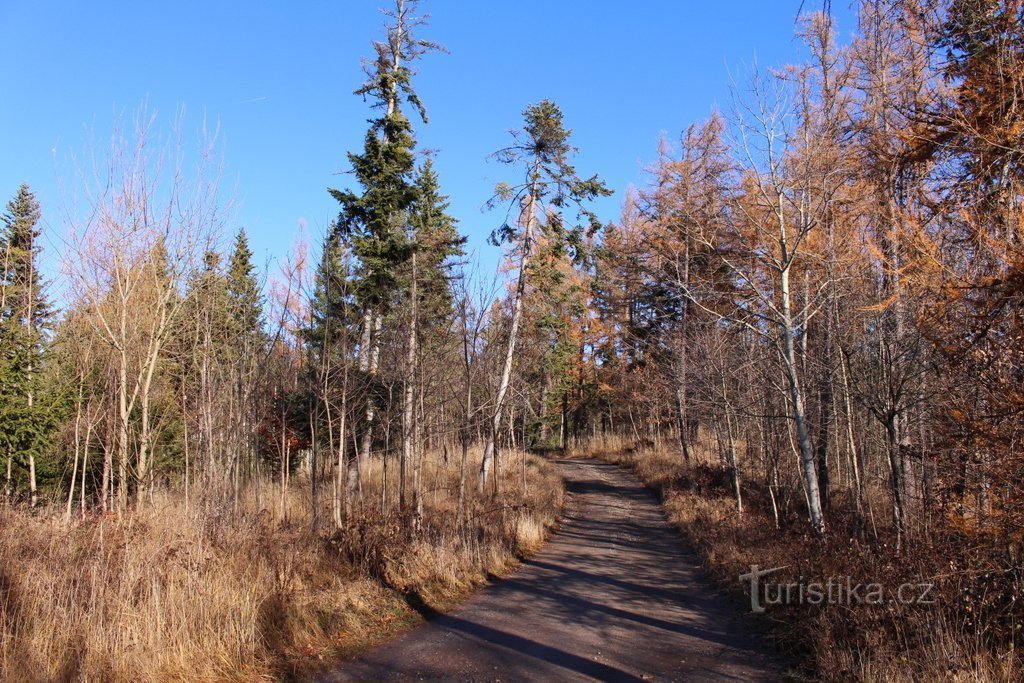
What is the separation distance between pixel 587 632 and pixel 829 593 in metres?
2.61

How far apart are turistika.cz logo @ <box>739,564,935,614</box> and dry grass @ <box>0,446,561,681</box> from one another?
3951 millimetres

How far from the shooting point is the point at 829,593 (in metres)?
6.41

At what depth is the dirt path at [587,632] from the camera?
562 cm

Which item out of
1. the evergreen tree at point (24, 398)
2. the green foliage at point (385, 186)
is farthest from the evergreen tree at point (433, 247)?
the evergreen tree at point (24, 398)

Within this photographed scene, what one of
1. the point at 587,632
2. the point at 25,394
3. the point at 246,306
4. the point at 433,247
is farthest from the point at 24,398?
the point at 587,632

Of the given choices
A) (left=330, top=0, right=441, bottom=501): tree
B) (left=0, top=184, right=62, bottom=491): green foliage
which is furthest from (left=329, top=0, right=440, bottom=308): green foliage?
(left=0, top=184, right=62, bottom=491): green foliage

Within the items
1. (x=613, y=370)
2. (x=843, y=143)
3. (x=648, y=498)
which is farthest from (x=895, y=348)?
(x=613, y=370)

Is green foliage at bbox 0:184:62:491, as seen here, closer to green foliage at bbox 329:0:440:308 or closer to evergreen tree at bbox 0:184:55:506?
evergreen tree at bbox 0:184:55:506

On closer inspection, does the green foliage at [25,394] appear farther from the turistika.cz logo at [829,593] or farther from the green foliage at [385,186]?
the turistika.cz logo at [829,593]

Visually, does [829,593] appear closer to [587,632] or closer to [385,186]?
[587,632]

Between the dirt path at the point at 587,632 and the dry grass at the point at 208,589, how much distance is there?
58 centimetres

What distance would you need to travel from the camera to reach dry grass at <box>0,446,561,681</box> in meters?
4.72

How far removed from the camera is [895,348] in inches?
334

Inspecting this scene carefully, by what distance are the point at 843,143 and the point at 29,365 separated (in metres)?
18.8
